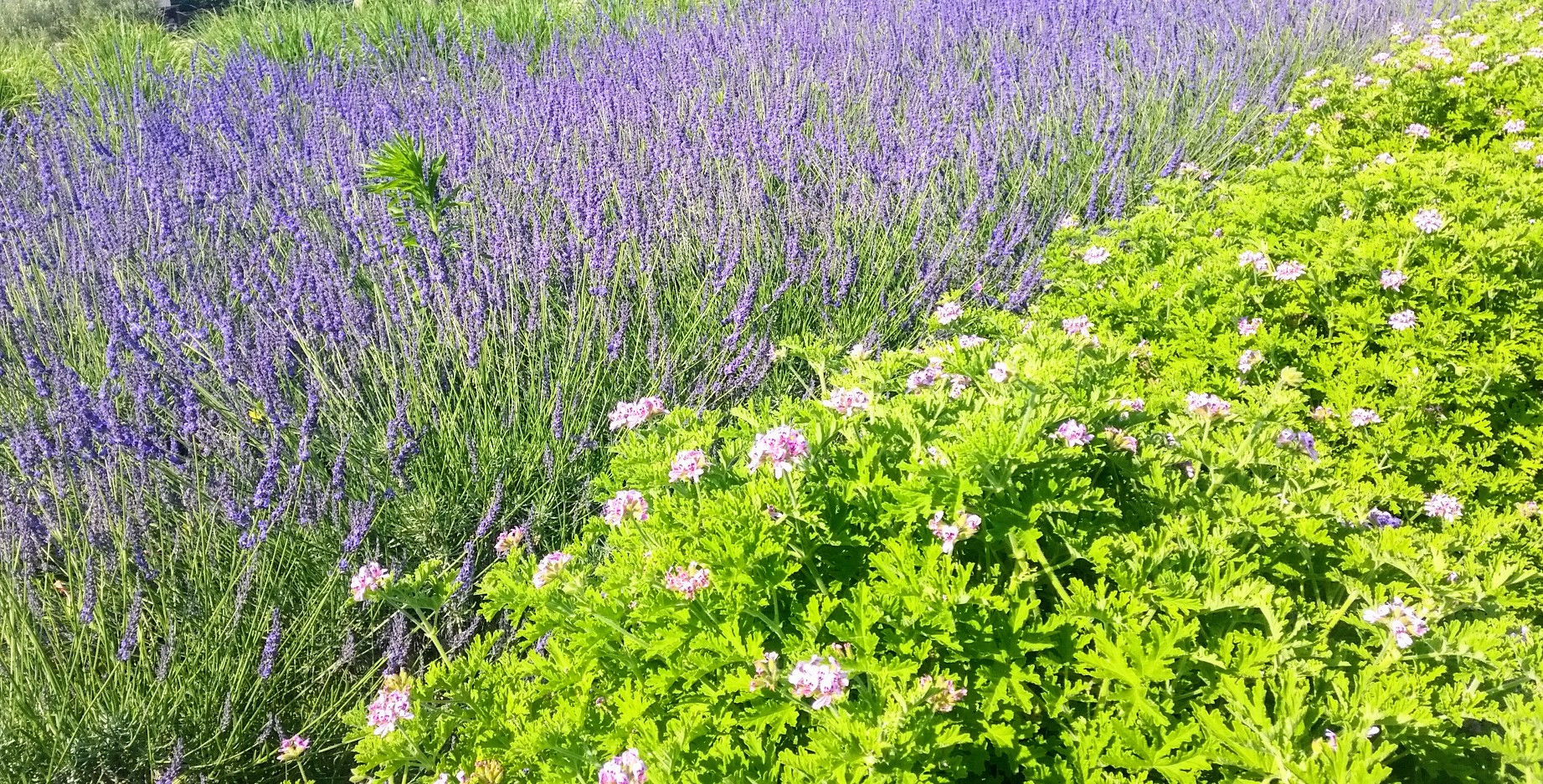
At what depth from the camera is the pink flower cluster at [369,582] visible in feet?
4.57

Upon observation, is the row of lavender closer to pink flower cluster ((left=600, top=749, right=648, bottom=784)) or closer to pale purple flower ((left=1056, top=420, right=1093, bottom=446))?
pink flower cluster ((left=600, top=749, right=648, bottom=784))

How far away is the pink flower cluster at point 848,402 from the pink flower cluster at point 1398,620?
0.78 metres

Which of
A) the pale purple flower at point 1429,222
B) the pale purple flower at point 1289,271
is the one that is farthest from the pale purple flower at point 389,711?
the pale purple flower at point 1429,222

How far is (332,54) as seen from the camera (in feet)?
19.8

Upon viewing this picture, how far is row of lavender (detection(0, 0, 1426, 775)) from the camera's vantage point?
1648 mm

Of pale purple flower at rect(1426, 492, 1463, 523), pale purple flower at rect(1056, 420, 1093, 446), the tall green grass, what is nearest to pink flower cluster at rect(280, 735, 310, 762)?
pale purple flower at rect(1056, 420, 1093, 446)

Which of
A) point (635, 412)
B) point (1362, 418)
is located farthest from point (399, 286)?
point (1362, 418)

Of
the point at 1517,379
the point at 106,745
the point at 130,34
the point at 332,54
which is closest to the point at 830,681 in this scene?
the point at 106,745

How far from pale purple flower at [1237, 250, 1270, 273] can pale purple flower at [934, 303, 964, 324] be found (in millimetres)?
845

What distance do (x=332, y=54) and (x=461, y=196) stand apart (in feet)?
12.8

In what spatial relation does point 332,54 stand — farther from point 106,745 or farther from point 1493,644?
point 1493,644

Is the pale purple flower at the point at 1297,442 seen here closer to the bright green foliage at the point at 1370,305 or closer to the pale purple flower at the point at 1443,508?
the bright green foliage at the point at 1370,305

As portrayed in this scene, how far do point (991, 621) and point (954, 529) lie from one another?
14 cm

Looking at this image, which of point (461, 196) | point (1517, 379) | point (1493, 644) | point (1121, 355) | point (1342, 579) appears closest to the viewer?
point (1493, 644)
